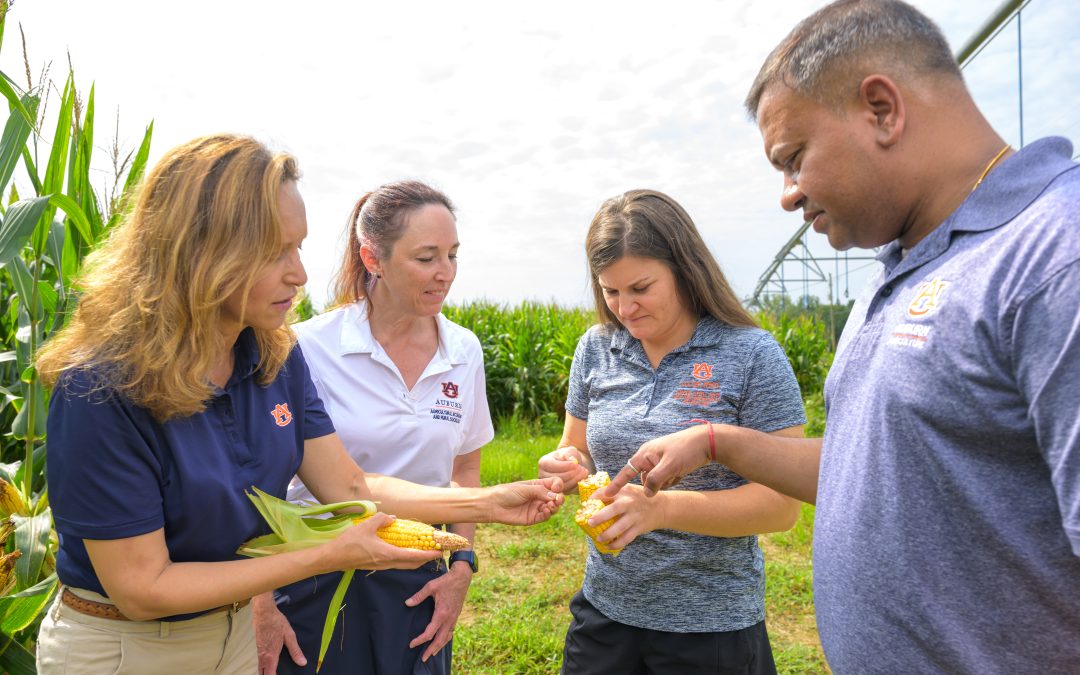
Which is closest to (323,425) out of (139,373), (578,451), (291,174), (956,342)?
(139,373)

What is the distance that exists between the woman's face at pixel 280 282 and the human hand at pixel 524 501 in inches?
43.4

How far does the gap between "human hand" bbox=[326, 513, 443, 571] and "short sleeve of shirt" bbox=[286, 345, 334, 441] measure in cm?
46

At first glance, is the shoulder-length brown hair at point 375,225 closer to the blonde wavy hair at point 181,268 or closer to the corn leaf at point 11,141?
the blonde wavy hair at point 181,268

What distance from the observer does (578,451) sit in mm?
2965

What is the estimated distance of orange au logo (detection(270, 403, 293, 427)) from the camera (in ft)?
7.12

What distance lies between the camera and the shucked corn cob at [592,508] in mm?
2400

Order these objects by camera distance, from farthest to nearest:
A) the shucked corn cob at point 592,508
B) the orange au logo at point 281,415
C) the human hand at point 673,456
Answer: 1. the shucked corn cob at point 592,508
2. the human hand at point 673,456
3. the orange au logo at point 281,415

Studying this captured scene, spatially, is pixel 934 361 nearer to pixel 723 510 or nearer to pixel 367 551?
pixel 723 510

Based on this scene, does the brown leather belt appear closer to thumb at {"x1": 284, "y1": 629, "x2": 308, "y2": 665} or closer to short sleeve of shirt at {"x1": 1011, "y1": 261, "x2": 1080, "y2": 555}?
thumb at {"x1": 284, "y1": 629, "x2": 308, "y2": 665}

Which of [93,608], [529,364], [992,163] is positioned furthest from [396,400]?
[529,364]

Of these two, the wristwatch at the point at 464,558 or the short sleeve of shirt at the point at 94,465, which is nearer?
the short sleeve of shirt at the point at 94,465

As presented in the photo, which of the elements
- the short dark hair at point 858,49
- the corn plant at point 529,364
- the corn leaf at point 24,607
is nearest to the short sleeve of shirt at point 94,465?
the corn leaf at point 24,607

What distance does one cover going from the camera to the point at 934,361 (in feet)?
4.35

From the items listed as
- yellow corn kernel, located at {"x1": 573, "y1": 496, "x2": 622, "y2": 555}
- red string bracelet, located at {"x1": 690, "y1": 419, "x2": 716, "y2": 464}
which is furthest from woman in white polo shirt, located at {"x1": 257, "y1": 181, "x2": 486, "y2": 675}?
red string bracelet, located at {"x1": 690, "y1": 419, "x2": 716, "y2": 464}
